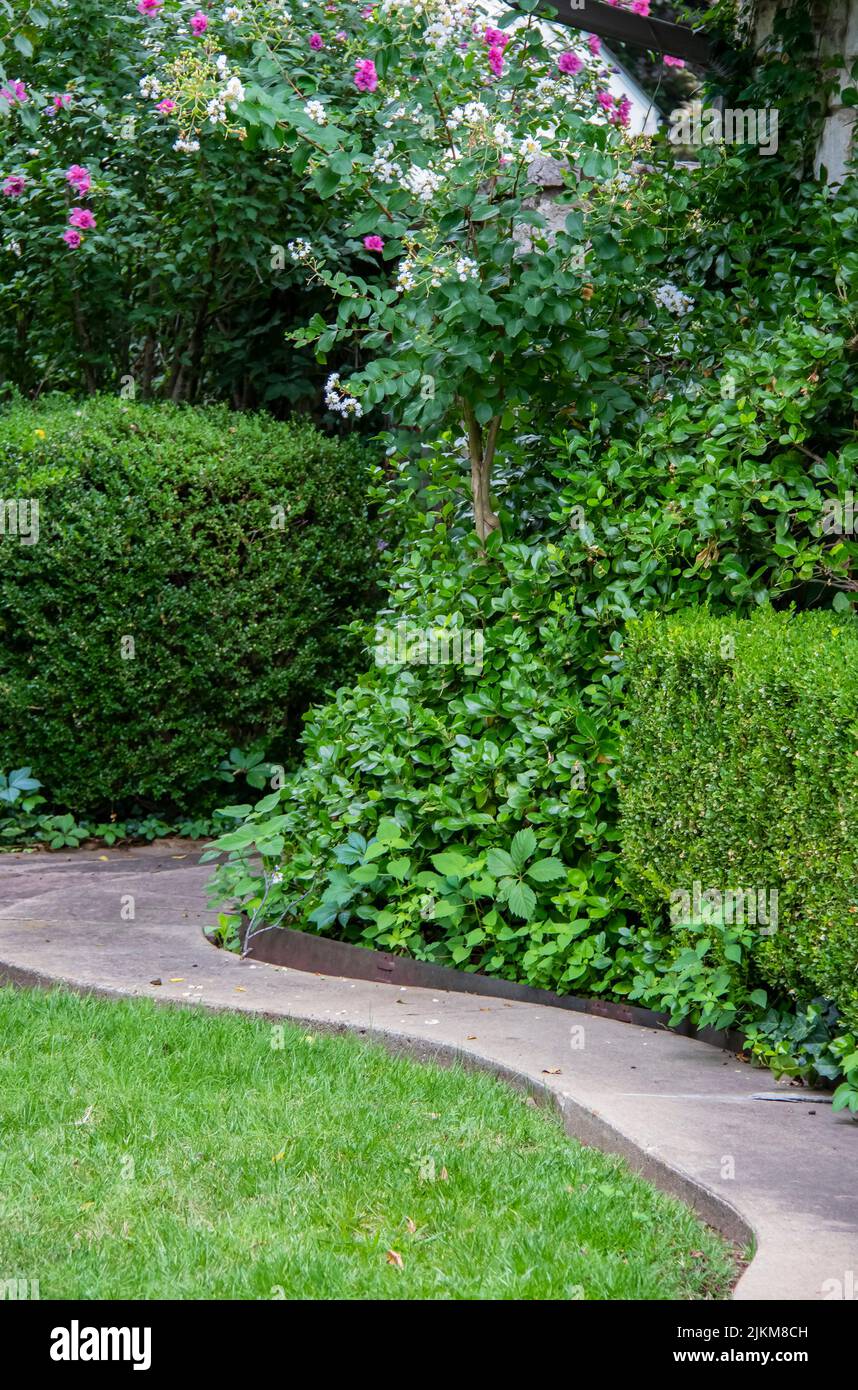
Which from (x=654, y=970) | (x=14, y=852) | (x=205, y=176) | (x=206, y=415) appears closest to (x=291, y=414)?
(x=206, y=415)

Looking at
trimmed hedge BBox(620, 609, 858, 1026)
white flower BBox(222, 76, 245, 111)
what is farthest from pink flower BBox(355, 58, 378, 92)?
trimmed hedge BBox(620, 609, 858, 1026)

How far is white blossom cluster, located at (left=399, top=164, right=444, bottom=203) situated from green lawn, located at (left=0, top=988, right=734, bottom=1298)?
115 inches

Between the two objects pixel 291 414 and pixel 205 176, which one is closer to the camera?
pixel 205 176

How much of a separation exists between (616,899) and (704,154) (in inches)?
128

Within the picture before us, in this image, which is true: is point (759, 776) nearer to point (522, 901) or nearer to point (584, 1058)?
point (584, 1058)

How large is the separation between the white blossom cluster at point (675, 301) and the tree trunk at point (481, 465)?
97cm

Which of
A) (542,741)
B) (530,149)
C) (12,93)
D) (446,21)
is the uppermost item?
(446,21)

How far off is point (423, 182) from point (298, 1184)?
3.43 m

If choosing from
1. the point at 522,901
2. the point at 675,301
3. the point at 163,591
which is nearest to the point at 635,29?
the point at 675,301

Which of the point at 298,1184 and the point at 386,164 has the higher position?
the point at 386,164

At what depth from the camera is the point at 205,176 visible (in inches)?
302

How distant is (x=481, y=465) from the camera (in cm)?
549

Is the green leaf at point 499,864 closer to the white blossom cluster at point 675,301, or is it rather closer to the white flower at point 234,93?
the white blossom cluster at point 675,301
